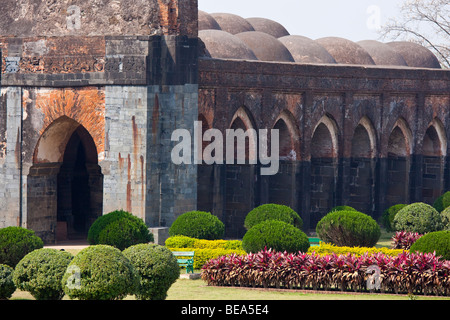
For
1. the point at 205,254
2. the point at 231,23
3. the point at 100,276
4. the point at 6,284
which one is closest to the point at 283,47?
the point at 231,23

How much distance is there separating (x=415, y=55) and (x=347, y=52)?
3.62 meters

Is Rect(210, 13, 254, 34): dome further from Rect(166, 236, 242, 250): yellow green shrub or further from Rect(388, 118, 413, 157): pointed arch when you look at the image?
Rect(166, 236, 242, 250): yellow green shrub

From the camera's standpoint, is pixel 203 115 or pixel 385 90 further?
pixel 385 90

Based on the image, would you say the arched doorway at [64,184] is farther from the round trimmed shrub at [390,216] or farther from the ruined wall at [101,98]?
the round trimmed shrub at [390,216]

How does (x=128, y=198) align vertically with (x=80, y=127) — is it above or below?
below

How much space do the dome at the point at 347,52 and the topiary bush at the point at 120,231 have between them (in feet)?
45.4

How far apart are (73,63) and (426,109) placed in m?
13.7

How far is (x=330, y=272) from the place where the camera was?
1952 centimetres

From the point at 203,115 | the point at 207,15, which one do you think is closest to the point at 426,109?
the point at 207,15

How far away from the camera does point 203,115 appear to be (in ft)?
90.0

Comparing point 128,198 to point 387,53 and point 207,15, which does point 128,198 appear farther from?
point 387,53

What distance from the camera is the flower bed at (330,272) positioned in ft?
62.6

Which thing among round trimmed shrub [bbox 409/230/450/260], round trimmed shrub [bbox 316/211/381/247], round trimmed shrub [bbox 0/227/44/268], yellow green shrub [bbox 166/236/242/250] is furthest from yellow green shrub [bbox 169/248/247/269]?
round trimmed shrub [bbox 409/230/450/260]

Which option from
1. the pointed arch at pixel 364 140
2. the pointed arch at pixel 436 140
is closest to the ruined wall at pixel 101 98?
the pointed arch at pixel 364 140
